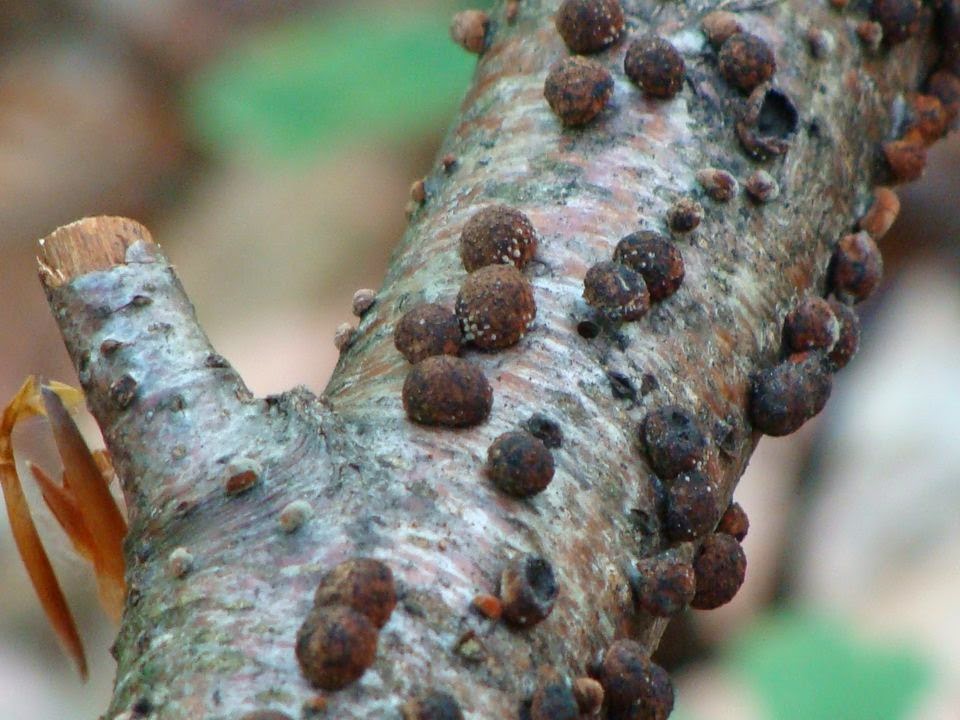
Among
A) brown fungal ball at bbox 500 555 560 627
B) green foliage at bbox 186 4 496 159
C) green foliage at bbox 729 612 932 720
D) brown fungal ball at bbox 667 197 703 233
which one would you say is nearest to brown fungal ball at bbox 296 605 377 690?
brown fungal ball at bbox 500 555 560 627

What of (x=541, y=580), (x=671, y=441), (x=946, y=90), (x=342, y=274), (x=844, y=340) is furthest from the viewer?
(x=342, y=274)

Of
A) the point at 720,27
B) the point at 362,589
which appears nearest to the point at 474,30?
the point at 720,27

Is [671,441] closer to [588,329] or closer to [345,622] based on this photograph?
[588,329]

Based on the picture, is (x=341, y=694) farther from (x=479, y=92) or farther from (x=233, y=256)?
(x=233, y=256)

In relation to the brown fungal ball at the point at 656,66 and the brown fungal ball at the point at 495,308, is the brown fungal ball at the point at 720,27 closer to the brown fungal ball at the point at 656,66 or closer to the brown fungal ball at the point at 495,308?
the brown fungal ball at the point at 656,66

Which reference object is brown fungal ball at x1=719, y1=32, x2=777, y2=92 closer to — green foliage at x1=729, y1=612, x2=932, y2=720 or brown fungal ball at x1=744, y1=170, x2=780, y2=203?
brown fungal ball at x1=744, y1=170, x2=780, y2=203
